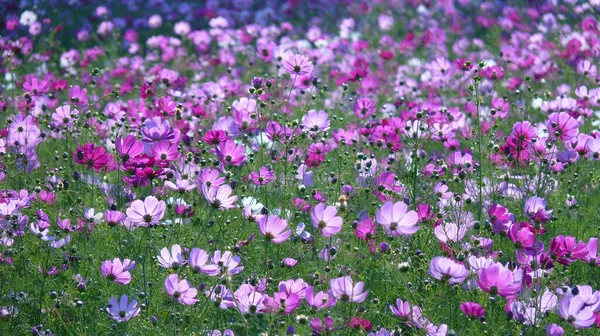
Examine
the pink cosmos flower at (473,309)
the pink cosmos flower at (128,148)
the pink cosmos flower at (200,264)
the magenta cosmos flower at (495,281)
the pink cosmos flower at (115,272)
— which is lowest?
the pink cosmos flower at (473,309)

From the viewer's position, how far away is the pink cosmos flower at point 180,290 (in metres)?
2.03

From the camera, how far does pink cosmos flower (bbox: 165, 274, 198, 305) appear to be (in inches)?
79.8

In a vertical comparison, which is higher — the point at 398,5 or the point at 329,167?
the point at 398,5

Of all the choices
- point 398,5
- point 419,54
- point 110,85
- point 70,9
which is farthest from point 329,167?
point 70,9

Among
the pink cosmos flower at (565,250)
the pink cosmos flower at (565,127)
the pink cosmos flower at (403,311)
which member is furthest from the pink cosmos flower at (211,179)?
the pink cosmos flower at (565,127)

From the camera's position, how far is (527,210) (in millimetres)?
2455

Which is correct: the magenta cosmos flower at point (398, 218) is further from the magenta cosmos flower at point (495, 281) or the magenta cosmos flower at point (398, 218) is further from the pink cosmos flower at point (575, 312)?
the pink cosmos flower at point (575, 312)

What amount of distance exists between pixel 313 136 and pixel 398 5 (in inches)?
184

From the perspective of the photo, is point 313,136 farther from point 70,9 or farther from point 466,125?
point 70,9

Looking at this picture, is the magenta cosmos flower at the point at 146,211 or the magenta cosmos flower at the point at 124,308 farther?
the magenta cosmos flower at the point at 146,211

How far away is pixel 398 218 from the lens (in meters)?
2.10

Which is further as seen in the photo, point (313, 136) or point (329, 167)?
point (329, 167)

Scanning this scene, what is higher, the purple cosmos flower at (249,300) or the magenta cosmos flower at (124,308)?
the magenta cosmos flower at (124,308)

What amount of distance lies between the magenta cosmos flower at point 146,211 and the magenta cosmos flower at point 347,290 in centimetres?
59
